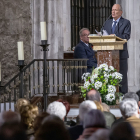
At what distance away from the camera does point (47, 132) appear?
2.67 m

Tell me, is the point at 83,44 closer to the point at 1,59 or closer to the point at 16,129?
the point at 1,59

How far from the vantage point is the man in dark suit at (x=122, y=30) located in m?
7.91

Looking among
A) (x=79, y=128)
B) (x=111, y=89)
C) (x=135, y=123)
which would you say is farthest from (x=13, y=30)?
(x=135, y=123)

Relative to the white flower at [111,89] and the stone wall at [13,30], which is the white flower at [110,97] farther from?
the stone wall at [13,30]

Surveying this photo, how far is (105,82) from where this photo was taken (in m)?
7.14

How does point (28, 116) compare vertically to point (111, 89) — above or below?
below

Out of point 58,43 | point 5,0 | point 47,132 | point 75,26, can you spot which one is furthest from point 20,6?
point 47,132

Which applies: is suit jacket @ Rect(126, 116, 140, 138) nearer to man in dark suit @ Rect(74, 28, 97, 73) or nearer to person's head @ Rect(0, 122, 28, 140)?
person's head @ Rect(0, 122, 28, 140)

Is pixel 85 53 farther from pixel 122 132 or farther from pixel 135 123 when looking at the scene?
pixel 122 132

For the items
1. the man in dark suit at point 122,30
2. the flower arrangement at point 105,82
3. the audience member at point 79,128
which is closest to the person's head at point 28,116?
the audience member at point 79,128

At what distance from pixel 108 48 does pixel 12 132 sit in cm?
517

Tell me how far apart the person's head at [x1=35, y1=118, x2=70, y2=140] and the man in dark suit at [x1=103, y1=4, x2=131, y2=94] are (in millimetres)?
5319

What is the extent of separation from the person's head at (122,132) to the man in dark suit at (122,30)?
531 cm

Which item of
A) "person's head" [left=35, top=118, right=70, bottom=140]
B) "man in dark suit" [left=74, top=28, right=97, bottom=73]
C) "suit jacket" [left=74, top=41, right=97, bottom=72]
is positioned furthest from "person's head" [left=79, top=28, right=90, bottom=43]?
"person's head" [left=35, top=118, right=70, bottom=140]
